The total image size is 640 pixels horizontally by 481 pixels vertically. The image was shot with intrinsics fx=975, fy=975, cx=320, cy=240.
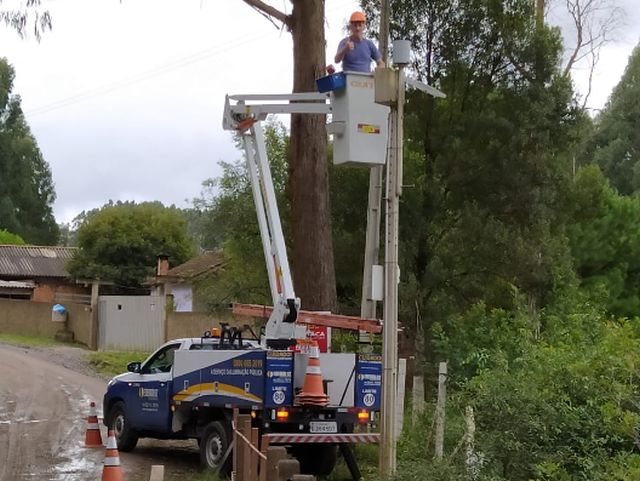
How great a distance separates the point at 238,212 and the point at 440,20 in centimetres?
556

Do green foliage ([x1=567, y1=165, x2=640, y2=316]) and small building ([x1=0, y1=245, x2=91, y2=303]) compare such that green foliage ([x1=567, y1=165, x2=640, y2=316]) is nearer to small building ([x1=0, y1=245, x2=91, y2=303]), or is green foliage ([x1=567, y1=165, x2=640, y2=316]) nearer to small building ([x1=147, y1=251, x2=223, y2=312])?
small building ([x1=147, y1=251, x2=223, y2=312])

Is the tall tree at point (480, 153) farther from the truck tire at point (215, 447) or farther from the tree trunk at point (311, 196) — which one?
the truck tire at point (215, 447)

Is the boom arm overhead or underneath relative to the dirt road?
overhead

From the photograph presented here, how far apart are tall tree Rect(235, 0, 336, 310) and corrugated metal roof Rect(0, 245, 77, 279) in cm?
4238

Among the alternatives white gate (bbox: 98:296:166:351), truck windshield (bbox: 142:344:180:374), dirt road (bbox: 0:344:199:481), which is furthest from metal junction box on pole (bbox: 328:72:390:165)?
white gate (bbox: 98:296:166:351)

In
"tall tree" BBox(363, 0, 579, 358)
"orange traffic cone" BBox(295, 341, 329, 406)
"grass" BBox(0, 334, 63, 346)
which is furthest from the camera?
"grass" BBox(0, 334, 63, 346)

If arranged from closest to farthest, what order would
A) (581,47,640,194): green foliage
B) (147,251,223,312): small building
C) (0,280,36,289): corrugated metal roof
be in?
(147,251,223,312): small building → (581,47,640,194): green foliage → (0,280,36,289): corrugated metal roof

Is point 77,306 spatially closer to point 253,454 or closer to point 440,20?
point 440,20

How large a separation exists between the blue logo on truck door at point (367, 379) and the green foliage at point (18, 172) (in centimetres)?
5526

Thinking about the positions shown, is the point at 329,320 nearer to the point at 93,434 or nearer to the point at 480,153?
the point at 93,434

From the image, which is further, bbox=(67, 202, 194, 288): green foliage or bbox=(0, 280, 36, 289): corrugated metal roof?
bbox=(0, 280, 36, 289): corrugated metal roof

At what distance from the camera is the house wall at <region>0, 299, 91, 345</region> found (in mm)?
37781

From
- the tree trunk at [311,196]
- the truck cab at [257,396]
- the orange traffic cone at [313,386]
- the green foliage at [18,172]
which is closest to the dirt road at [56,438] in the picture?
the truck cab at [257,396]

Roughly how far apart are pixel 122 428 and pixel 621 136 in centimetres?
3611
